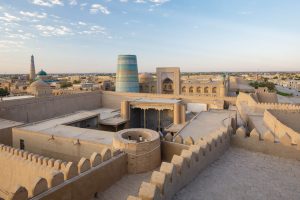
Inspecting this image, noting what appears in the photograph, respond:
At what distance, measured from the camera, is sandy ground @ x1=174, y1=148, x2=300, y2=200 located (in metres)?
4.35

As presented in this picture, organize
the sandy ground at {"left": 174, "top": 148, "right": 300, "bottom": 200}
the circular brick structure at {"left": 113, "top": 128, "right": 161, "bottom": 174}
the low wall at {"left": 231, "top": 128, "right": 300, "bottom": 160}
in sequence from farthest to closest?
the circular brick structure at {"left": 113, "top": 128, "right": 161, "bottom": 174} < the low wall at {"left": 231, "top": 128, "right": 300, "bottom": 160} < the sandy ground at {"left": 174, "top": 148, "right": 300, "bottom": 200}

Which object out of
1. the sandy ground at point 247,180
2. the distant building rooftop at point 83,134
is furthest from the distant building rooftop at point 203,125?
the sandy ground at point 247,180

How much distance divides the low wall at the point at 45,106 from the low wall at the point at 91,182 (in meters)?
13.8

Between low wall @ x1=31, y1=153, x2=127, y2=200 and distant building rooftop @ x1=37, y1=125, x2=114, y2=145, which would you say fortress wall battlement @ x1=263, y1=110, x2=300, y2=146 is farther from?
distant building rooftop @ x1=37, y1=125, x2=114, y2=145

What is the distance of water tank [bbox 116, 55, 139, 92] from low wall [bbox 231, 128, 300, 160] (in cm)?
2543

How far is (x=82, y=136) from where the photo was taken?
40.2ft

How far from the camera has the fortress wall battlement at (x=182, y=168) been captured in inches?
145

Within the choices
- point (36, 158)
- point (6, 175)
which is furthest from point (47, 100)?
point (36, 158)

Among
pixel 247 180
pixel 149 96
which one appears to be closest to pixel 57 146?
pixel 247 180

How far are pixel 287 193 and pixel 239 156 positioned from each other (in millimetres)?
1949

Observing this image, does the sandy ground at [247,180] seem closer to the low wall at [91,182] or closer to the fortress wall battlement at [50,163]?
the low wall at [91,182]

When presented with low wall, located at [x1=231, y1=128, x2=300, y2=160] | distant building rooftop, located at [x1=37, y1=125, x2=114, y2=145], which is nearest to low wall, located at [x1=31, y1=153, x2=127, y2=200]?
distant building rooftop, located at [x1=37, y1=125, x2=114, y2=145]

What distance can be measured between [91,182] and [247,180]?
4.45 metres

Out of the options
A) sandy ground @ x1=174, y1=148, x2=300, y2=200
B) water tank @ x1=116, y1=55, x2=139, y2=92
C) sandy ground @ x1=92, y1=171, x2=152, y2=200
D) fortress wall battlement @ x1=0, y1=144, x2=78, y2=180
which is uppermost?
water tank @ x1=116, y1=55, x2=139, y2=92
